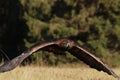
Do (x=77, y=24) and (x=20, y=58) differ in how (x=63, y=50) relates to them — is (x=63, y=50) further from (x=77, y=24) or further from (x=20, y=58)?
(x=77, y=24)

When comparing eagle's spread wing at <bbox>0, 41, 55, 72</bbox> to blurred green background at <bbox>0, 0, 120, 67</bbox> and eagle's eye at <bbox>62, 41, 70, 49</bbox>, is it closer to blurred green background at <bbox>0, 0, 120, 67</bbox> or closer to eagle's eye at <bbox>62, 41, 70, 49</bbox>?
eagle's eye at <bbox>62, 41, 70, 49</bbox>

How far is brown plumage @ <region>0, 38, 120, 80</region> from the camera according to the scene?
6.09m

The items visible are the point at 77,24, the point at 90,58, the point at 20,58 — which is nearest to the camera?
the point at 20,58

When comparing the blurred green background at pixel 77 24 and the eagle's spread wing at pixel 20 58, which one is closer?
the eagle's spread wing at pixel 20 58

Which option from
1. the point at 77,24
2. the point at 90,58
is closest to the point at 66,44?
the point at 90,58

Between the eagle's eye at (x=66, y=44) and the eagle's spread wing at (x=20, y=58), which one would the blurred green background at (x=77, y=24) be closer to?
the eagle's eye at (x=66, y=44)

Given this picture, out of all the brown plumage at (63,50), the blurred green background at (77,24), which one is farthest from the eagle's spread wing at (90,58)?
the blurred green background at (77,24)

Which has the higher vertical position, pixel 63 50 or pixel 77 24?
pixel 63 50

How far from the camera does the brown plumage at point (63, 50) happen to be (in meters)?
6.09

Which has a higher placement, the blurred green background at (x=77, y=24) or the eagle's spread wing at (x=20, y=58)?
the eagle's spread wing at (x=20, y=58)

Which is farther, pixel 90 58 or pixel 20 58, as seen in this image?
pixel 90 58

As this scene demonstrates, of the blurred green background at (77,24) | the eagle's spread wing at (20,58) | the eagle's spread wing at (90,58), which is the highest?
the eagle's spread wing at (20,58)

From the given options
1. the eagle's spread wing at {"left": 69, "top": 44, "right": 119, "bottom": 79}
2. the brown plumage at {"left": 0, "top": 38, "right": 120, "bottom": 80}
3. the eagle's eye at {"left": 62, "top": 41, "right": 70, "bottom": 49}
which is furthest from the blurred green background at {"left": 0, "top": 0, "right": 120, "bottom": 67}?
the eagle's eye at {"left": 62, "top": 41, "right": 70, "bottom": 49}

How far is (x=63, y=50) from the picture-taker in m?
6.65
